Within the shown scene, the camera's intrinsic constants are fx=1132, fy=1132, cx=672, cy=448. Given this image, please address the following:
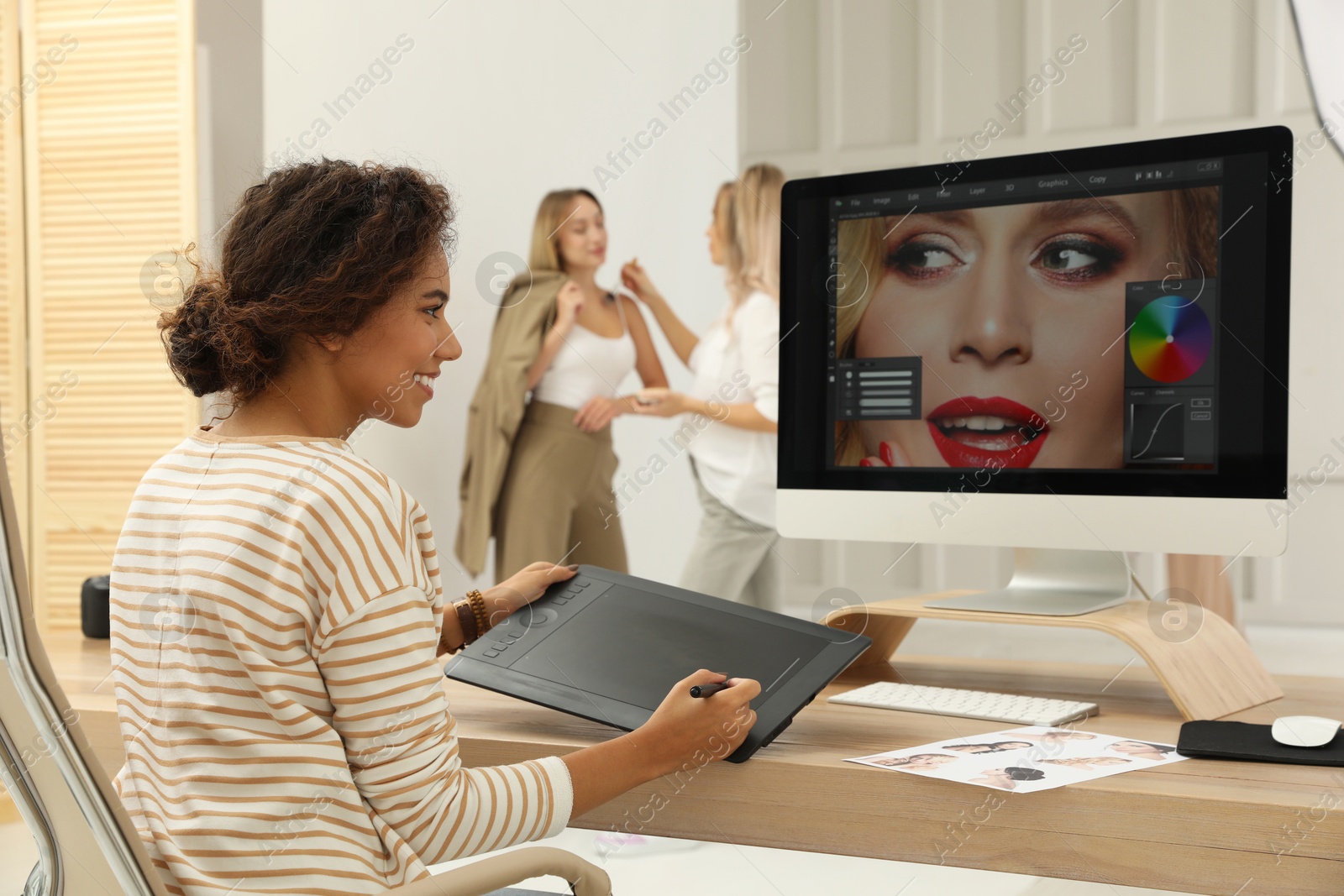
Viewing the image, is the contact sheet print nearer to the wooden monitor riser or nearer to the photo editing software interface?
the wooden monitor riser

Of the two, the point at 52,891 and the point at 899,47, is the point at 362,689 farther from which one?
the point at 899,47

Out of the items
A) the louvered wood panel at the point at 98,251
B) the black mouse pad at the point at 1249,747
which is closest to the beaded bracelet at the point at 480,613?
the black mouse pad at the point at 1249,747

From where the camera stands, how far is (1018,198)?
1274mm

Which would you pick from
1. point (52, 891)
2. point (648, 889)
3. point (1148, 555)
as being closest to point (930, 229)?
point (52, 891)

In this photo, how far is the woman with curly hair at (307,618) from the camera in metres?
0.78

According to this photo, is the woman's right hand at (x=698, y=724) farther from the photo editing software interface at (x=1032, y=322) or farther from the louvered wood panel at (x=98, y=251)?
the louvered wood panel at (x=98, y=251)

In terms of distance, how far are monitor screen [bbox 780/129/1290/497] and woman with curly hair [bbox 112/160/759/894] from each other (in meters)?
0.52

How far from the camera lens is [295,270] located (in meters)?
0.89

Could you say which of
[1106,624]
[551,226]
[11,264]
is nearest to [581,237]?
[551,226]

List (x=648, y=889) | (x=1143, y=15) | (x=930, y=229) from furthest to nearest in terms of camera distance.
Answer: (x=1143, y=15)
(x=648, y=889)
(x=930, y=229)

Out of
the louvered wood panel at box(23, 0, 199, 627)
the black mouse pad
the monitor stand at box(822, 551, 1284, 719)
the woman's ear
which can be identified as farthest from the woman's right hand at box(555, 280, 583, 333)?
the black mouse pad

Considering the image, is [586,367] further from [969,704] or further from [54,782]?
[54,782]

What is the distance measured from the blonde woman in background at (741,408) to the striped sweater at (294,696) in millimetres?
2231

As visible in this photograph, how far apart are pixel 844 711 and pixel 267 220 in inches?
27.1
